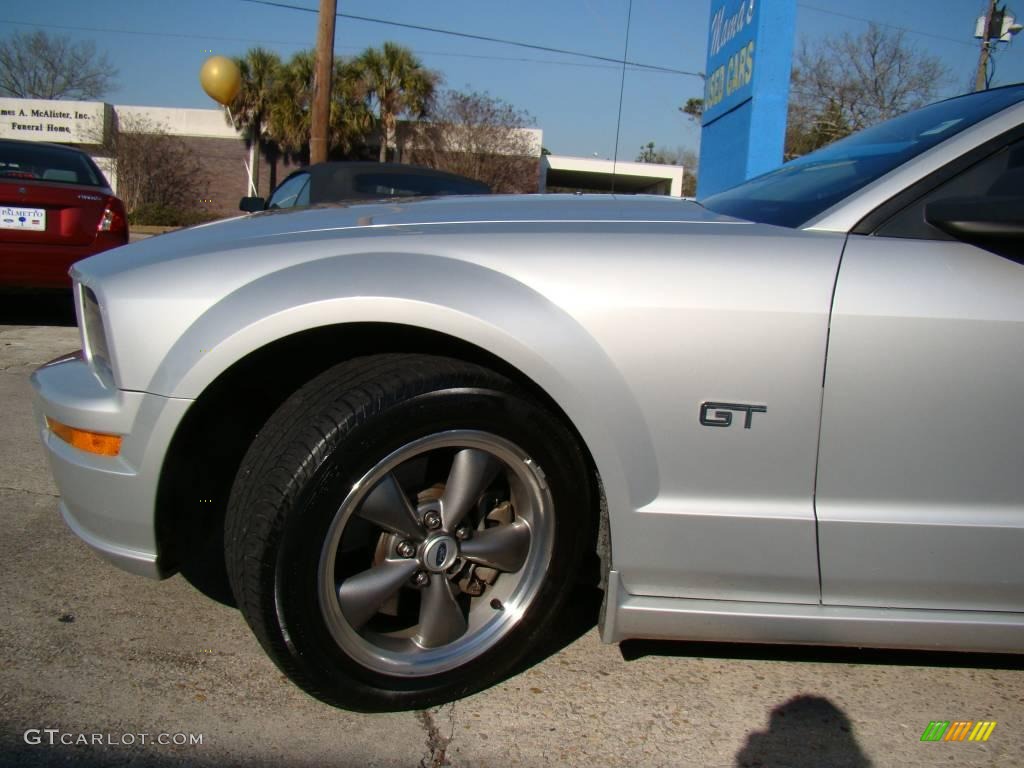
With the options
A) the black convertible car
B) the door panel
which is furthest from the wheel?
the black convertible car

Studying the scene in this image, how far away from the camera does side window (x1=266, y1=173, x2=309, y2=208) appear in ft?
18.2

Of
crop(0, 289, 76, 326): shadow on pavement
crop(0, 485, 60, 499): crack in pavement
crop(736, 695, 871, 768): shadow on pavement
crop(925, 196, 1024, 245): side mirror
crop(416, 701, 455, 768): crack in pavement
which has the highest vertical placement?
crop(925, 196, 1024, 245): side mirror

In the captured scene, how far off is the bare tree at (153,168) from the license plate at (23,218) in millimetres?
24575

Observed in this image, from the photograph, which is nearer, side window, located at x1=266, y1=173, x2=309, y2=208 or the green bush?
side window, located at x1=266, y1=173, x2=309, y2=208

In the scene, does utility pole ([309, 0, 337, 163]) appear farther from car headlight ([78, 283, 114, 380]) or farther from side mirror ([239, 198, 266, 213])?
car headlight ([78, 283, 114, 380])

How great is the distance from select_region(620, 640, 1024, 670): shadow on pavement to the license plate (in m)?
5.37

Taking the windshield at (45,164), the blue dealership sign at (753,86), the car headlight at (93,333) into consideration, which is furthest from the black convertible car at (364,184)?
the car headlight at (93,333)

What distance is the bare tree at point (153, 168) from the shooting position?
29266 mm

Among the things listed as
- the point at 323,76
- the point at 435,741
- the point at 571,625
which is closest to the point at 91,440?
the point at 435,741

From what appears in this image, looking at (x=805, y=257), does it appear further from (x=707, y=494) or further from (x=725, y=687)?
(x=725, y=687)

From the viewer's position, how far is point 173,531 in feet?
6.17

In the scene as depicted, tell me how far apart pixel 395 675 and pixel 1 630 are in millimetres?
1171

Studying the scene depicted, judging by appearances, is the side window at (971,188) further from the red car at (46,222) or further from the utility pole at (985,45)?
the utility pole at (985,45)

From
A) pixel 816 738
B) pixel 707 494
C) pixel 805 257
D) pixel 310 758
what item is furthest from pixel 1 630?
pixel 805 257
